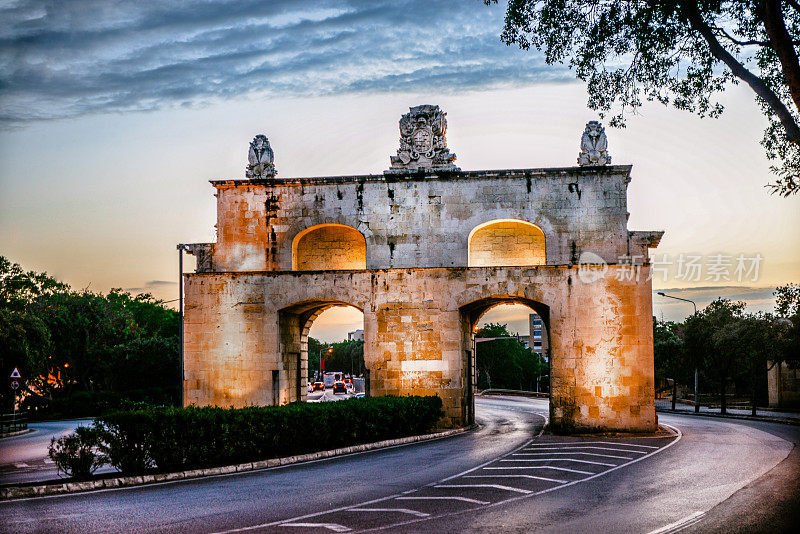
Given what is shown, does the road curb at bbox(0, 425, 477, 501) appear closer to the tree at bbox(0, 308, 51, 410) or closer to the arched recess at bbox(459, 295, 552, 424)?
the arched recess at bbox(459, 295, 552, 424)

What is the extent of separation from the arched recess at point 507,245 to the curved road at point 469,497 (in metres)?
11.3

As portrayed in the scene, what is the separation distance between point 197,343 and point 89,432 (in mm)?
13078

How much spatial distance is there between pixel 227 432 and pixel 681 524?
9965 mm

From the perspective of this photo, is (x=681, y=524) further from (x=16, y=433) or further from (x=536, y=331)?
(x=536, y=331)

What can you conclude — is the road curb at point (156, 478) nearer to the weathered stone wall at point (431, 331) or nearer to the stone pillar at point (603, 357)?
the weathered stone wall at point (431, 331)

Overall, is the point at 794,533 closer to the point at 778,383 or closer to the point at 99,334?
the point at 778,383

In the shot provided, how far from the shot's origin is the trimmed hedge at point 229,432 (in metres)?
15.0

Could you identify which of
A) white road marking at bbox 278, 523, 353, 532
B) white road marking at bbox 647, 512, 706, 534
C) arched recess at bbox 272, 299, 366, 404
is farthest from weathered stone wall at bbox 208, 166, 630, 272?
white road marking at bbox 278, 523, 353, 532

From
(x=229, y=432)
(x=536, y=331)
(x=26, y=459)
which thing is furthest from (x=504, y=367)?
(x=536, y=331)

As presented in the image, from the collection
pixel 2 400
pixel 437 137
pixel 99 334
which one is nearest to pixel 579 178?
pixel 437 137

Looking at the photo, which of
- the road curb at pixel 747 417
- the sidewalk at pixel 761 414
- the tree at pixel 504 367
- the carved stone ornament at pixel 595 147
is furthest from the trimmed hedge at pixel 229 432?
the tree at pixel 504 367

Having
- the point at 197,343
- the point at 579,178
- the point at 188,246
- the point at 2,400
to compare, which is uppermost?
the point at 579,178

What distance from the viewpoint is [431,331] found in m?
26.5

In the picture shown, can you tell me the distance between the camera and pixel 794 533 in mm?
9344
